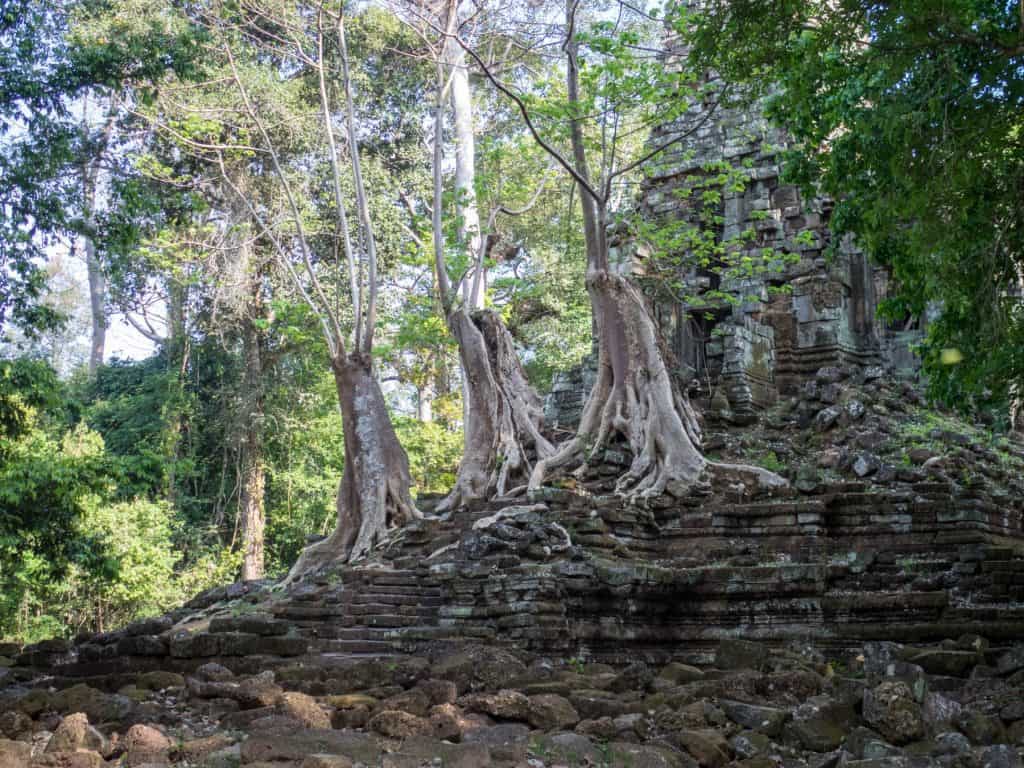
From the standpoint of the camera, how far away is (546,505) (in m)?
11.6

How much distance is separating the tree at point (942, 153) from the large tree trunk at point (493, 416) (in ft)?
19.8

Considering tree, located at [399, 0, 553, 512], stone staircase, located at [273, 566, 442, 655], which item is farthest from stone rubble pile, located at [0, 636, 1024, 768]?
tree, located at [399, 0, 553, 512]

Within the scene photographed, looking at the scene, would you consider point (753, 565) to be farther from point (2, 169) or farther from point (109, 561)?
point (2, 169)

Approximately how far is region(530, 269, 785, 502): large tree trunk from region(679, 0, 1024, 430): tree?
3.92 m

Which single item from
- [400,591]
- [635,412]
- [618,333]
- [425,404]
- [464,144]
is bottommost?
[400,591]

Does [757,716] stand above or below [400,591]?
below

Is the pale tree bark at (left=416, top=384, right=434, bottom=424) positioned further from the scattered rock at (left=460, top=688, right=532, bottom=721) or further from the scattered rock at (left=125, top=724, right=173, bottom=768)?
the scattered rock at (left=125, top=724, right=173, bottom=768)

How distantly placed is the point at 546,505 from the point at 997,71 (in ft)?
20.2

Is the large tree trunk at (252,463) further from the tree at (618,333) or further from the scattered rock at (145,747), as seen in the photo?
the scattered rock at (145,747)

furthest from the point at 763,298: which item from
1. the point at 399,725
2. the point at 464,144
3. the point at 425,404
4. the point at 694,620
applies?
the point at 399,725

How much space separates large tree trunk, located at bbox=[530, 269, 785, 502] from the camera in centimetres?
1219

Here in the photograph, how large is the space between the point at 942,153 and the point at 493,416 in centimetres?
792

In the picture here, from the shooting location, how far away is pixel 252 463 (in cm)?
2152

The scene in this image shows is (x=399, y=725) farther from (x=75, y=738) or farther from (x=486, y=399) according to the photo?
(x=486, y=399)
